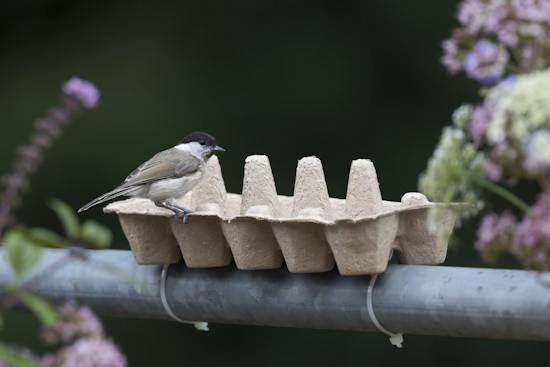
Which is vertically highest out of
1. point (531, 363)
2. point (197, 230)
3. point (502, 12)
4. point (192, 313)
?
point (502, 12)

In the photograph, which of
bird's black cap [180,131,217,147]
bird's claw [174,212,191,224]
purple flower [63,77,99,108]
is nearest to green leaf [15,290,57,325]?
purple flower [63,77,99,108]

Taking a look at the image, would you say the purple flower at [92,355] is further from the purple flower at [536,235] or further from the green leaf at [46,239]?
the purple flower at [536,235]

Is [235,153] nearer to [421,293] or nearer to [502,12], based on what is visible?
[421,293]

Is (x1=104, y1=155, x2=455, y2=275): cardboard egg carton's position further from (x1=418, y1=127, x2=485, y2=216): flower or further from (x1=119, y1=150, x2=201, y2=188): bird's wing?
(x1=418, y1=127, x2=485, y2=216): flower

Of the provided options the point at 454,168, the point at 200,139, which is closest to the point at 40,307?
the point at 454,168

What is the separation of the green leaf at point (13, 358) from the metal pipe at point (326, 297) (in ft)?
1.97

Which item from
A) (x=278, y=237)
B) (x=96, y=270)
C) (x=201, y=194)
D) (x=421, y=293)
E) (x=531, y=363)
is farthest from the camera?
(x=531, y=363)

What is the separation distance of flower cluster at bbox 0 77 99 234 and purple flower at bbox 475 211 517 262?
450mm

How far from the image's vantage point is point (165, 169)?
10.1 feet

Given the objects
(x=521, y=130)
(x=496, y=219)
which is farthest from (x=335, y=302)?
(x=521, y=130)

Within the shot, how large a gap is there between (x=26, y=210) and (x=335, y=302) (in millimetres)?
5672

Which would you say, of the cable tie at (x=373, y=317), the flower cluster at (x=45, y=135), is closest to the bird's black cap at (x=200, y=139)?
the cable tie at (x=373, y=317)

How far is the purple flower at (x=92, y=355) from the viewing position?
75 centimetres

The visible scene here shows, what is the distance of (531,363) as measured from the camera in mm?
6668
